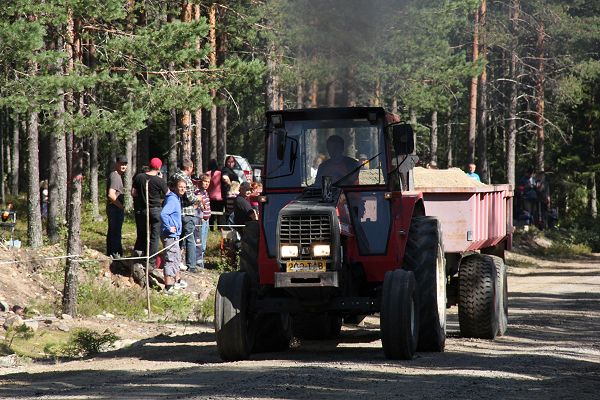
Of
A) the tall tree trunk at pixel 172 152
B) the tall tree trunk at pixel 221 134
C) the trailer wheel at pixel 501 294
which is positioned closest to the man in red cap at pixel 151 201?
the trailer wheel at pixel 501 294

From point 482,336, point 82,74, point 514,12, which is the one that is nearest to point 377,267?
point 482,336

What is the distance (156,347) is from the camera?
1418cm

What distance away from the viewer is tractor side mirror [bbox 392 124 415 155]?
12.3 meters

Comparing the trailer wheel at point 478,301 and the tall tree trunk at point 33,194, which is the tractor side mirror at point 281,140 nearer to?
the trailer wheel at point 478,301

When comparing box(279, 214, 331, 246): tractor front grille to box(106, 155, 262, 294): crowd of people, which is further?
box(106, 155, 262, 294): crowd of people

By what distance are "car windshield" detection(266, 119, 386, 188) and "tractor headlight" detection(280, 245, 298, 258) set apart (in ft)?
3.07

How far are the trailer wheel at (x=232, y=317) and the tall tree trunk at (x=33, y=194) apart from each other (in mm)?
12012

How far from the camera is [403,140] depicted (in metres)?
12.3

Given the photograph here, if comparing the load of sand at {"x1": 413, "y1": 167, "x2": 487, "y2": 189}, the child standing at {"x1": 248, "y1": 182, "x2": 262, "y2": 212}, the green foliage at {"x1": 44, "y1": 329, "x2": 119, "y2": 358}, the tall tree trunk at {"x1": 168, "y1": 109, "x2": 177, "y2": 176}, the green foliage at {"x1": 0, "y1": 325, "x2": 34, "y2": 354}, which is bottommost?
the green foliage at {"x1": 44, "y1": 329, "x2": 119, "y2": 358}

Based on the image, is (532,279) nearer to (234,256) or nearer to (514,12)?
(234,256)

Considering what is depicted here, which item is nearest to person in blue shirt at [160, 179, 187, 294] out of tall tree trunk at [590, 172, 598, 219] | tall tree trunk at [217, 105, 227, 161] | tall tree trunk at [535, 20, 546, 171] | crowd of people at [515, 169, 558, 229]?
crowd of people at [515, 169, 558, 229]

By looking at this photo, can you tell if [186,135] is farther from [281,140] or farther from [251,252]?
[281,140]

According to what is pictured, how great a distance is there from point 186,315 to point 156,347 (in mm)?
3961

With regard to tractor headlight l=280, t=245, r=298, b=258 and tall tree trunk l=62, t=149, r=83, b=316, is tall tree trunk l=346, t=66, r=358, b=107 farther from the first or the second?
tall tree trunk l=62, t=149, r=83, b=316
